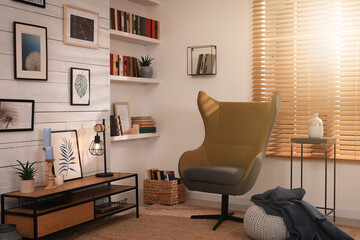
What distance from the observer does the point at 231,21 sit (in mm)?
4789

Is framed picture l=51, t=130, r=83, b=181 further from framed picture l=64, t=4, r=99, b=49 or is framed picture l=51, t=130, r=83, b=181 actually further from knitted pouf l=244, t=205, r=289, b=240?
knitted pouf l=244, t=205, r=289, b=240

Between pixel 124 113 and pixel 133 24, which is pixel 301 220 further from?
pixel 133 24

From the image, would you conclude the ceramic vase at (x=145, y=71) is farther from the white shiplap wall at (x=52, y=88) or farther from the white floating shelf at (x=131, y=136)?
the white shiplap wall at (x=52, y=88)

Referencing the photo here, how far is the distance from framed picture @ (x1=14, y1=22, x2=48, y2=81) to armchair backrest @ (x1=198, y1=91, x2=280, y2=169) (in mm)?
1618


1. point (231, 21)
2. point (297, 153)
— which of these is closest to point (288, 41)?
point (231, 21)

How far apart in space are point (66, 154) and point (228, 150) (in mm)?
1573

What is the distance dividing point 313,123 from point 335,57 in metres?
0.72

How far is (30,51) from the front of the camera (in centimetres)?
337

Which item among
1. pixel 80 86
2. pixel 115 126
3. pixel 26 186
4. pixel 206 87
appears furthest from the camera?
pixel 206 87

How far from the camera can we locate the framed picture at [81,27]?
3.74 m

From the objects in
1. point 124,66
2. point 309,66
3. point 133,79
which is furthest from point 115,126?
point 309,66

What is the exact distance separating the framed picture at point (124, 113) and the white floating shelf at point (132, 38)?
73cm

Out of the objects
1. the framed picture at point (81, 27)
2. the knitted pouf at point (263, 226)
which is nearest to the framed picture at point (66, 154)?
the framed picture at point (81, 27)

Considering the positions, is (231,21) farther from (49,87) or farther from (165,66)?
(49,87)
